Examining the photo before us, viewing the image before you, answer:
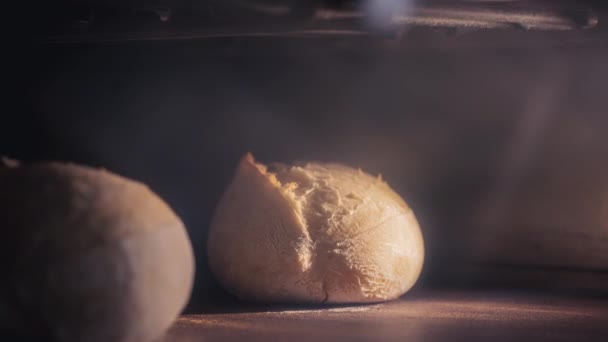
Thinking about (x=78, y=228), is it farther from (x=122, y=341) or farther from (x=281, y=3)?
(x=281, y=3)

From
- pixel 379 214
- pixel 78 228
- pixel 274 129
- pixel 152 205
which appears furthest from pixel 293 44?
pixel 78 228

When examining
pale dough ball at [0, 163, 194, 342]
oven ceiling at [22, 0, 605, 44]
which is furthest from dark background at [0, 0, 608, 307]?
pale dough ball at [0, 163, 194, 342]

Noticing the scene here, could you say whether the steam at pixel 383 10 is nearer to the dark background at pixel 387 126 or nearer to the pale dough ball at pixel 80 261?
the dark background at pixel 387 126

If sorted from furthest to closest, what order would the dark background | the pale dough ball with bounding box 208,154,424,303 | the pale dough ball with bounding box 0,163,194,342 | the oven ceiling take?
the dark background, the pale dough ball with bounding box 208,154,424,303, the oven ceiling, the pale dough ball with bounding box 0,163,194,342

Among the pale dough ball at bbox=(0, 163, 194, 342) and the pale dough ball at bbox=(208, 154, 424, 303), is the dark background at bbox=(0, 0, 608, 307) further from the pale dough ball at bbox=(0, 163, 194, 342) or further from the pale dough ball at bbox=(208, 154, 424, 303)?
the pale dough ball at bbox=(0, 163, 194, 342)

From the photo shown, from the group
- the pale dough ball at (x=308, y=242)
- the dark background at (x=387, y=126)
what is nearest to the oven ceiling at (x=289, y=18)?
the dark background at (x=387, y=126)

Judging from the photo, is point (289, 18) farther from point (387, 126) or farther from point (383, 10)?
point (387, 126)
